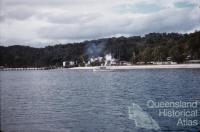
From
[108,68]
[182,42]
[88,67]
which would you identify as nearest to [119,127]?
[182,42]

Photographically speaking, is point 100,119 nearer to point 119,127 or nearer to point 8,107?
point 119,127

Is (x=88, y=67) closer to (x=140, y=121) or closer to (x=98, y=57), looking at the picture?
(x=98, y=57)

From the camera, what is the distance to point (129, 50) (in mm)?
79500

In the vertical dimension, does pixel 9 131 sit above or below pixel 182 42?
below

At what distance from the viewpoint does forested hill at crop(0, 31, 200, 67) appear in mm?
53697

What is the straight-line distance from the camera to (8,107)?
77.2 ft

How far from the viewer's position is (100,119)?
1734cm

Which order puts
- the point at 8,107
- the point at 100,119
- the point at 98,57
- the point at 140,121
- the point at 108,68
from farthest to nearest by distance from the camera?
the point at 98,57
the point at 108,68
the point at 8,107
the point at 100,119
the point at 140,121

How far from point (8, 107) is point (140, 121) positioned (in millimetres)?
10836

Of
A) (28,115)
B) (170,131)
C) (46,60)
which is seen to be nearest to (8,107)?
(28,115)

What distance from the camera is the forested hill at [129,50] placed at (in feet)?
176

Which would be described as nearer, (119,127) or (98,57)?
(119,127)

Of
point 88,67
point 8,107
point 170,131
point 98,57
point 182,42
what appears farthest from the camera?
point 88,67

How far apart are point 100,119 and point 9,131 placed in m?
4.02
